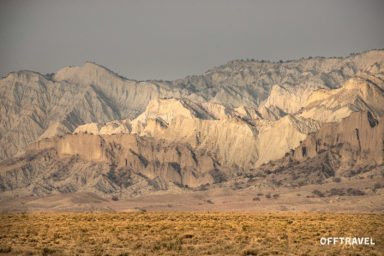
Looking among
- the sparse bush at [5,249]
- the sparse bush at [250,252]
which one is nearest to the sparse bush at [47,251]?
the sparse bush at [5,249]

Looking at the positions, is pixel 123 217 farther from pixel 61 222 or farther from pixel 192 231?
pixel 192 231

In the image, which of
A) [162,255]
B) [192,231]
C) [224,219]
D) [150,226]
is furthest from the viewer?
[224,219]

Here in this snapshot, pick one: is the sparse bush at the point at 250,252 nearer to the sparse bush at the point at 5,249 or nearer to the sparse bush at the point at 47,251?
the sparse bush at the point at 47,251

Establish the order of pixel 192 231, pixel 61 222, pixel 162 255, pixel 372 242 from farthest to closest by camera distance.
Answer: pixel 61 222
pixel 192 231
pixel 372 242
pixel 162 255

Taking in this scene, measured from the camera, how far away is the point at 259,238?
5353 cm

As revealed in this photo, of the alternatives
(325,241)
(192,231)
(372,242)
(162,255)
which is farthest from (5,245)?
(372,242)

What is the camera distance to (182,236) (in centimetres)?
5462

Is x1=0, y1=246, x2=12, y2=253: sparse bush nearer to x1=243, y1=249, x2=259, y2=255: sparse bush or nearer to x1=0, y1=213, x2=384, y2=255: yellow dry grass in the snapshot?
x1=0, y1=213, x2=384, y2=255: yellow dry grass

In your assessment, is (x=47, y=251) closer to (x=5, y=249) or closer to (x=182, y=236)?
(x=5, y=249)

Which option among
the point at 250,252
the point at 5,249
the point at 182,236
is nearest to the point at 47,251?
the point at 5,249

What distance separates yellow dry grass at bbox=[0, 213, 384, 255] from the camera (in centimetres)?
4800

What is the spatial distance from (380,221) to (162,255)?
102 ft

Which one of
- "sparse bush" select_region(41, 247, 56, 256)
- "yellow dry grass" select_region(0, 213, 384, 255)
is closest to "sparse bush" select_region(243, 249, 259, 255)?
"yellow dry grass" select_region(0, 213, 384, 255)

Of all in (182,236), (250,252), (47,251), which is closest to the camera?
(47,251)
